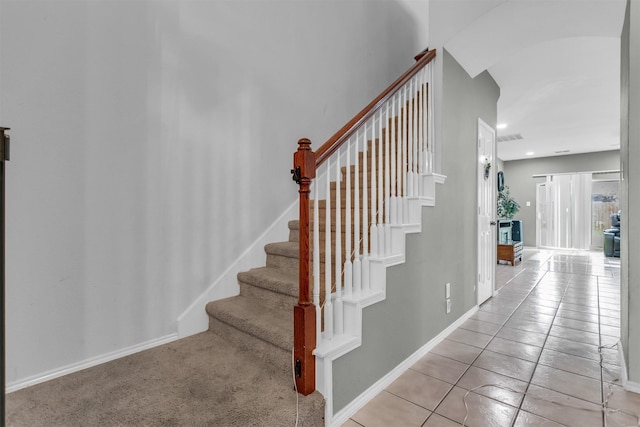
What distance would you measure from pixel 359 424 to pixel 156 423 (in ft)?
3.12

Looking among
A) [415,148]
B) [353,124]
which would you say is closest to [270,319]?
[353,124]

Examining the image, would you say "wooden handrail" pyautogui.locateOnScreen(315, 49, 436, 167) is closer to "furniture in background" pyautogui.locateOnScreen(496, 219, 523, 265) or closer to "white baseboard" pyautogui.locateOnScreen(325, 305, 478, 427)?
"white baseboard" pyautogui.locateOnScreen(325, 305, 478, 427)

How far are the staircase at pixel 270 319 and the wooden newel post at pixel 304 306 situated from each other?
0.34 ft

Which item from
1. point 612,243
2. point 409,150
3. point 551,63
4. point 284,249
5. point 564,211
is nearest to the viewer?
point 409,150

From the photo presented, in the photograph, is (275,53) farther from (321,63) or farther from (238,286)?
(238,286)

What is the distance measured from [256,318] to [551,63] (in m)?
4.23

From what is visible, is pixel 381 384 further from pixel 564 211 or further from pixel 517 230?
pixel 564 211

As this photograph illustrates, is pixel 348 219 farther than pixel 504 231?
No

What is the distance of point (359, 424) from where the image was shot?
1.66 metres

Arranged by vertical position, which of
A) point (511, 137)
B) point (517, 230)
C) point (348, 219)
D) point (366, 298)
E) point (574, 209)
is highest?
point (511, 137)

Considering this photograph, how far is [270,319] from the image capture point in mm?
2037

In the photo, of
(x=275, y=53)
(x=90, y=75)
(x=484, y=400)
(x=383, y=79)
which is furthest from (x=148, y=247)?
(x=383, y=79)

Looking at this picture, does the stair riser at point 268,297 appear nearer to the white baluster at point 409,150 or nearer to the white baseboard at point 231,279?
the white baseboard at point 231,279

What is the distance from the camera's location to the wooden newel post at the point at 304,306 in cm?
158
